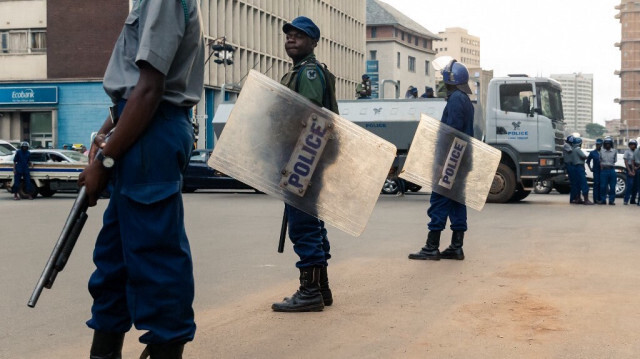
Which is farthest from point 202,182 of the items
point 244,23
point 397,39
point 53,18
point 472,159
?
point 397,39

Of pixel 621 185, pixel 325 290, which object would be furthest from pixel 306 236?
pixel 621 185

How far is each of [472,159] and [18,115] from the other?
4080cm

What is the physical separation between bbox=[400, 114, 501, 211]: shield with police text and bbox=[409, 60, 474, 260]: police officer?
0.09 m

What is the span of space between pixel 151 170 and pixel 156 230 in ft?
0.70

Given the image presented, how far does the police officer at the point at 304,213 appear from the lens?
5909 mm

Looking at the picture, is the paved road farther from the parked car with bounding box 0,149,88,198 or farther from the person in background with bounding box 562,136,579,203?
the parked car with bounding box 0,149,88,198

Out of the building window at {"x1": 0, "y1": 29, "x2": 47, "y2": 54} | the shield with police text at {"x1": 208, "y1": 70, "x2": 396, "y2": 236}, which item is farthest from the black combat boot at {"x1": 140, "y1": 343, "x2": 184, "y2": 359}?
the building window at {"x1": 0, "y1": 29, "x2": 47, "y2": 54}

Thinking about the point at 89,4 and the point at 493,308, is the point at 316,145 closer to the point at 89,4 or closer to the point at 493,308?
the point at 493,308

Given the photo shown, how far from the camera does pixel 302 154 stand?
5617 mm

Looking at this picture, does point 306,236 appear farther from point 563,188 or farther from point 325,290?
point 563,188

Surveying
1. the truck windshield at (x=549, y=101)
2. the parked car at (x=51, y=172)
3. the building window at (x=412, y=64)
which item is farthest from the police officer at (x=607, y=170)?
the building window at (x=412, y=64)

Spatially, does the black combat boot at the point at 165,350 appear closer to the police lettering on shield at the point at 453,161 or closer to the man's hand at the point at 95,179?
the man's hand at the point at 95,179

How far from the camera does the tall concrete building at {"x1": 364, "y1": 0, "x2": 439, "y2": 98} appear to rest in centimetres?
9312

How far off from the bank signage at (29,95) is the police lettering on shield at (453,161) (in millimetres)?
38541
